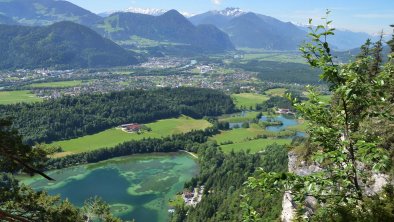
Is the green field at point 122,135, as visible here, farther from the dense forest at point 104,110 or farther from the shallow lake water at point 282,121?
the shallow lake water at point 282,121

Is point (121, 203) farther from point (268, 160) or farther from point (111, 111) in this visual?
point (111, 111)

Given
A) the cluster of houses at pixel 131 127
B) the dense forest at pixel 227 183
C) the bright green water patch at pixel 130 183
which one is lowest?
the bright green water patch at pixel 130 183

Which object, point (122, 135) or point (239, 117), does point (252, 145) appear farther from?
point (239, 117)

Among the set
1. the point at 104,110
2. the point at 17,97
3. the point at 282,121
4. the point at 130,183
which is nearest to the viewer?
the point at 130,183

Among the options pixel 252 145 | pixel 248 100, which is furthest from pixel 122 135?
pixel 248 100

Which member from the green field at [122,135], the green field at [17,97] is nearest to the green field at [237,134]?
the green field at [122,135]

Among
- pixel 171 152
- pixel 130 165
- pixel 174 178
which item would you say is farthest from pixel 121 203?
pixel 171 152

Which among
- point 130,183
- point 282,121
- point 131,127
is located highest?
point 131,127
